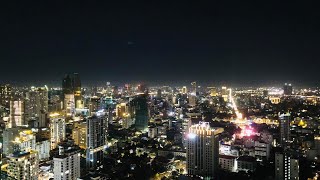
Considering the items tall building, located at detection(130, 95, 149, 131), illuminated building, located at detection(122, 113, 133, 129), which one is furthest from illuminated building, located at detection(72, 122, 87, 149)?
illuminated building, located at detection(122, 113, 133, 129)

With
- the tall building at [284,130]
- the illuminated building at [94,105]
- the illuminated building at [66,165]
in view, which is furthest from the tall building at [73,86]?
the illuminated building at [66,165]

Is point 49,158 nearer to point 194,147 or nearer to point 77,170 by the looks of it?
point 77,170

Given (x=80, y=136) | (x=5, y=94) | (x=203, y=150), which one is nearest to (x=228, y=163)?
(x=203, y=150)

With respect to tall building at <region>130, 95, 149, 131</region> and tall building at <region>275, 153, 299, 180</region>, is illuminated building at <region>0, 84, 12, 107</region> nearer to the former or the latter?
tall building at <region>130, 95, 149, 131</region>

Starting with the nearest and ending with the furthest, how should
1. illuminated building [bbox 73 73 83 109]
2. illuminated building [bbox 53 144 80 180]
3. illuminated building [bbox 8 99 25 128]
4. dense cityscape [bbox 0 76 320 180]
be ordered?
illuminated building [bbox 53 144 80 180] → dense cityscape [bbox 0 76 320 180] → illuminated building [bbox 8 99 25 128] → illuminated building [bbox 73 73 83 109]

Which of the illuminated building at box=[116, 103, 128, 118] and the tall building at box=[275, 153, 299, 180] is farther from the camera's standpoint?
the illuminated building at box=[116, 103, 128, 118]

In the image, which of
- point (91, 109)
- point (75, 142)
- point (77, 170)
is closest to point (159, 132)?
point (75, 142)
